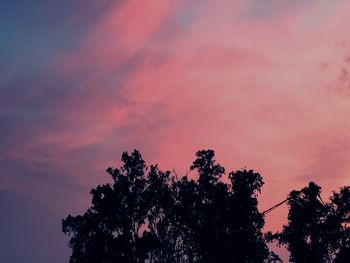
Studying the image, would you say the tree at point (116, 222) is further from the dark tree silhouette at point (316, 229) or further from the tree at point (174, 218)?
the dark tree silhouette at point (316, 229)

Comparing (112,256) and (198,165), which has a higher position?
(198,165)

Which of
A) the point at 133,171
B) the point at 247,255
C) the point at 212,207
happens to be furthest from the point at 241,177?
the point at 133,171

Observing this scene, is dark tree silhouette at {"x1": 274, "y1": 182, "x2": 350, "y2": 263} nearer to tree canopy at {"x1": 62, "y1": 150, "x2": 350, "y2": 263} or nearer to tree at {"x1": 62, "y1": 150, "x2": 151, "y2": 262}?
tree canopy at {"x1": 62, "y1": 150, "x2": 350, "y2": 263}

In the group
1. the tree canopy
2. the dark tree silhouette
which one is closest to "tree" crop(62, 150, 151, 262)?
the tree canopy

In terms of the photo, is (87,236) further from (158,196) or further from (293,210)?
(293,210)

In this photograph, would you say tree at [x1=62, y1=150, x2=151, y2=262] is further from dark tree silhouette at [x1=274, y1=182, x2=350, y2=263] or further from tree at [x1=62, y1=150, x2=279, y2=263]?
dark tree silhouette at [x1=274, y1=182, x2=350, y2=263]

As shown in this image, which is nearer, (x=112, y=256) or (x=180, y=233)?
(x=112, y=256)

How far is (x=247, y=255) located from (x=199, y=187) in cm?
993

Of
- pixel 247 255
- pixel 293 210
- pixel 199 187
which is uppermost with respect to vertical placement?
pixel 199 187

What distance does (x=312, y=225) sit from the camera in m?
53.2

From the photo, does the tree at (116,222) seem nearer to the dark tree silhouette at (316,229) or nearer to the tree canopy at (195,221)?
the tree canopy at (195,221)

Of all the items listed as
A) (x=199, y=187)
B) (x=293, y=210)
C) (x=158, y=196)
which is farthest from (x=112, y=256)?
(x=293, y=210)

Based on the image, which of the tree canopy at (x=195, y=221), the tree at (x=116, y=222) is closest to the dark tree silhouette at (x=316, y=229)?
the tree canopy at (x=195, y=221)

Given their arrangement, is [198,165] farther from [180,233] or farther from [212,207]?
[180,233]
